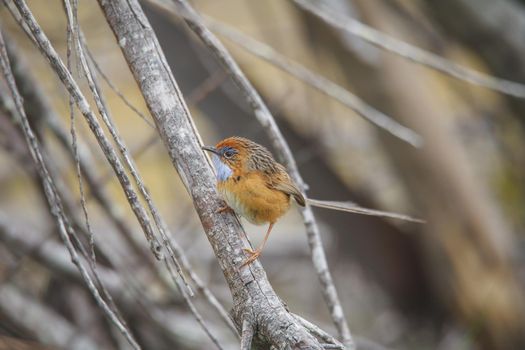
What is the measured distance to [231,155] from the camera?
3.20 meters

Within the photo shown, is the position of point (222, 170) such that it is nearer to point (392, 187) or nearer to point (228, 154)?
point (228, 154)

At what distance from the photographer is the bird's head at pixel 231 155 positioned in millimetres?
3148

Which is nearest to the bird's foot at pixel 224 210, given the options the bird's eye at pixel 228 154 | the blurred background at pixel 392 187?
the bird's eye at pixel 228 154

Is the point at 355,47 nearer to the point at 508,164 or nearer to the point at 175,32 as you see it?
the point at 175,32

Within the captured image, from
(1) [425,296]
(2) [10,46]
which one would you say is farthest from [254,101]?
(1) [425,296]

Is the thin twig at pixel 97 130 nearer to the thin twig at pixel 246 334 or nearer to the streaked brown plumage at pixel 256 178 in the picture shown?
the thin twig at pixel 246 334

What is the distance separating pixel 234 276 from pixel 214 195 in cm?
34

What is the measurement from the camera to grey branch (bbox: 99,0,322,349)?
76.6 inches

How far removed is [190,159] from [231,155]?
3.26 ft

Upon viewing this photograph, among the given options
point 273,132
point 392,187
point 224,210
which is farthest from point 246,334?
point 392,187

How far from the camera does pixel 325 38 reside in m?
6.52

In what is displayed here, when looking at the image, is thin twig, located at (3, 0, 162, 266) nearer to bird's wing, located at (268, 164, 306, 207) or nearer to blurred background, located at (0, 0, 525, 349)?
bird's wing, located at (268, 164, 306, 207)

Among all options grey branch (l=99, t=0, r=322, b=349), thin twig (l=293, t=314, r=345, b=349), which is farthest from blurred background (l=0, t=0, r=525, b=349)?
thin twig (l=293, t=314, r=345, b=349)

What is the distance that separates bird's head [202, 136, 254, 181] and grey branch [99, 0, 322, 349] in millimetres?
856
